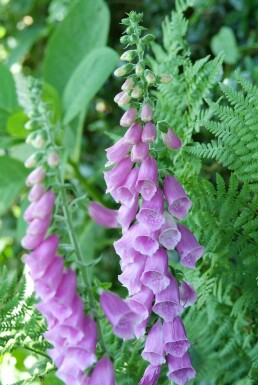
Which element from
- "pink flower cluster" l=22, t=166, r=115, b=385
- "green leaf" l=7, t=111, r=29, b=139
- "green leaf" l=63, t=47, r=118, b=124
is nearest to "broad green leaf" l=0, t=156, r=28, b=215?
"green leaf" l=7, t=111, r=29, b=139

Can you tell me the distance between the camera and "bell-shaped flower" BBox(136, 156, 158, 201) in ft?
3.05

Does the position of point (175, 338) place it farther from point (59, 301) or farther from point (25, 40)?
point (25, 40)

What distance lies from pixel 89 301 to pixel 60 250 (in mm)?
79

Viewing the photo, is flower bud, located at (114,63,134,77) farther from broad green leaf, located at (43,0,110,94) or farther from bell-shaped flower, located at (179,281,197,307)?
broad green leaf, located at (43,0,110,94)

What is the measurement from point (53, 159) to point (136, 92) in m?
0.16

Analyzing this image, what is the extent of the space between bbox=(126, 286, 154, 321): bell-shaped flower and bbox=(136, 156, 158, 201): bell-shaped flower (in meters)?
0.13

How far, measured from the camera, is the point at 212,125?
41.4 inches

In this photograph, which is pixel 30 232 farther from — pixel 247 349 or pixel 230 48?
pixel 230 48

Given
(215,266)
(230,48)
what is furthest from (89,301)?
(230,48)

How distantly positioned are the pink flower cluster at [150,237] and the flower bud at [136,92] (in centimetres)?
2

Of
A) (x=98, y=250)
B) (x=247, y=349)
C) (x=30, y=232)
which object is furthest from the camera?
(x=98, y=250)

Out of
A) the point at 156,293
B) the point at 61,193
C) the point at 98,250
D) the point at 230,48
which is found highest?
the point at 61,193

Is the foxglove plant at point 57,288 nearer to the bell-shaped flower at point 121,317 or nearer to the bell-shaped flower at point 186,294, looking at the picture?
the bell-shaped flower at point 121,317

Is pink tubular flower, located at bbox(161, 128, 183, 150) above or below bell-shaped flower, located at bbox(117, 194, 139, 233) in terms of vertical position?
above
